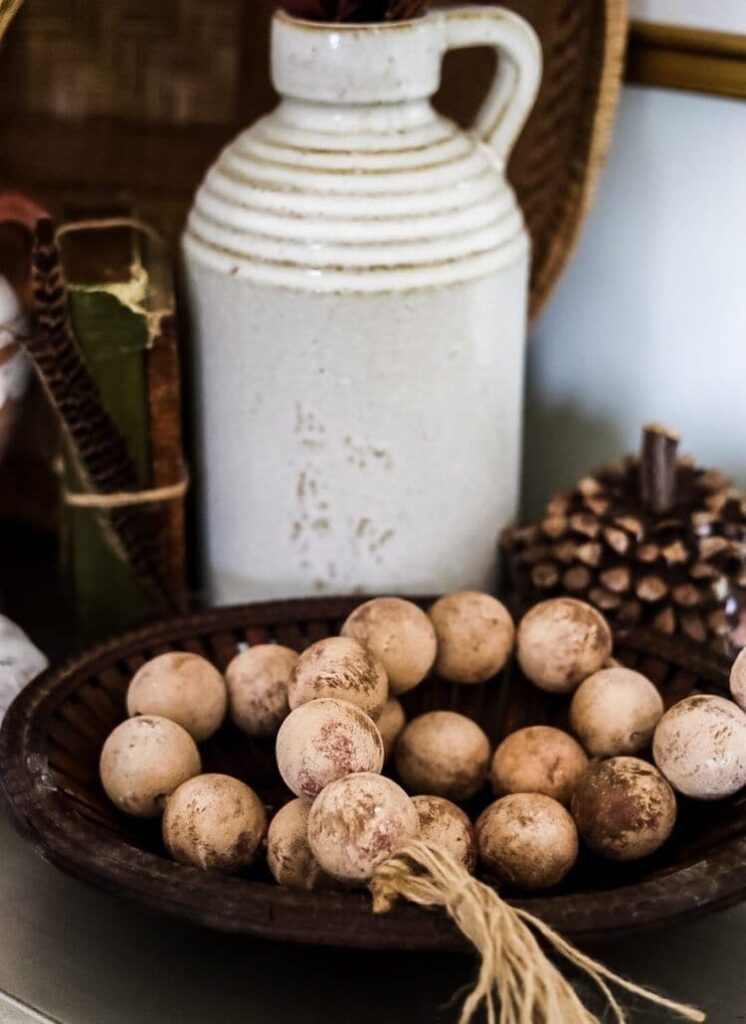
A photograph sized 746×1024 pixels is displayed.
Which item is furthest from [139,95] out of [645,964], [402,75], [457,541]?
[645,964]

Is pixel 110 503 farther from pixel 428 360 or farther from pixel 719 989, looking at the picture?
pixel 719 989

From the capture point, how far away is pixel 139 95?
879mm

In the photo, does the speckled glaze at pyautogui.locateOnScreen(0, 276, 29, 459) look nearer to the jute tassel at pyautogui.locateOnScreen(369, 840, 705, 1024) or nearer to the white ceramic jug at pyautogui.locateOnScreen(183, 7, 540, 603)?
the white ceramic jug at pyautogui.locateOnScreen(183, 7, 540, 603)

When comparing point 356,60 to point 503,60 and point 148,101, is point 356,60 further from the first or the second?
point 148,101

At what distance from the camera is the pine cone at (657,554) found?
680 mm

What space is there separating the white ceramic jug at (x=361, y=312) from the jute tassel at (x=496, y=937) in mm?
291

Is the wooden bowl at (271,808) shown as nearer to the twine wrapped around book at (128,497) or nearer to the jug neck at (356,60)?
the twine wrapped around book at (128,497)

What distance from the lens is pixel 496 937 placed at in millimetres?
399

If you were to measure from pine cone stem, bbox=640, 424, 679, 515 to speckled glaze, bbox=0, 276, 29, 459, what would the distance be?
0.33 m

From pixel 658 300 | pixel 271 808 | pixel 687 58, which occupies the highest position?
pixel 687 58

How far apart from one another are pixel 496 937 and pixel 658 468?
0.35m

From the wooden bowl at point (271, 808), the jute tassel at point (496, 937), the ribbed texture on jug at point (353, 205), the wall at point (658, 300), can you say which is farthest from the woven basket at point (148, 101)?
the jute tassel at point (496, 937)

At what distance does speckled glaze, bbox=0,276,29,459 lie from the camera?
2.19 feet

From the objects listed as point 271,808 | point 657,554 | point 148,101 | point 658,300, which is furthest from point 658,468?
point 148,101
